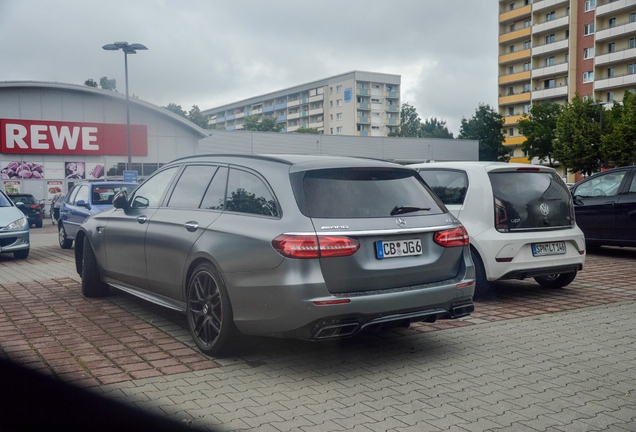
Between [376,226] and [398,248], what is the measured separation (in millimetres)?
256

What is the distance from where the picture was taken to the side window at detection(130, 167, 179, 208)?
6.41m

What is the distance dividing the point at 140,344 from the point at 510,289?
507cm

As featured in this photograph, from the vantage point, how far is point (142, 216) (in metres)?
6.39

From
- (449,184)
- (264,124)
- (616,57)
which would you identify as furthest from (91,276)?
(264,124)

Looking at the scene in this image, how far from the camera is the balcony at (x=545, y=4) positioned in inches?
3103

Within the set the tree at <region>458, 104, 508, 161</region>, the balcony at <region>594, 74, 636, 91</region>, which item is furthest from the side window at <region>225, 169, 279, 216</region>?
the tree at <region>458, 104, 508, 161</region>

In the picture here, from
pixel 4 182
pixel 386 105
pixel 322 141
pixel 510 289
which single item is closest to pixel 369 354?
pixel 510 289

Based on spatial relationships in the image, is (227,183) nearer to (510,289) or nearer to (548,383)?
(548,383)

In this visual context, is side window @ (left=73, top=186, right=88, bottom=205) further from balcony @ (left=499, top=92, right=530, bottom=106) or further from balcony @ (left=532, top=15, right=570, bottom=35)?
balcony @ (left=499, top=92, right=530, bottom=106)

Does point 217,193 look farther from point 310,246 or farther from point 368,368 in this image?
point 368,368

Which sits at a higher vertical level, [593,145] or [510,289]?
[593,145]

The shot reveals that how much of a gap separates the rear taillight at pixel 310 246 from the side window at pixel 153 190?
228 cm

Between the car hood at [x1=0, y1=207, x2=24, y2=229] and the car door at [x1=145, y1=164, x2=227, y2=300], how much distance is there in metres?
7.51

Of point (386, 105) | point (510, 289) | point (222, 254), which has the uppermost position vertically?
point (386, 105)
